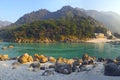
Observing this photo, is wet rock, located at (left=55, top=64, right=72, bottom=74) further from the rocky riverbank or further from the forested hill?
the forested hill

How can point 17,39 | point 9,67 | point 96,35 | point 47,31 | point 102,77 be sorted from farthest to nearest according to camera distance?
point 96,35, point 47,31, point 17,39, point 9,67, point 102,77

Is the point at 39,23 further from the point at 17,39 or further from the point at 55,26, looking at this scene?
the point at 17,39

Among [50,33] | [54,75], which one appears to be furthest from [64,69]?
[50,33]

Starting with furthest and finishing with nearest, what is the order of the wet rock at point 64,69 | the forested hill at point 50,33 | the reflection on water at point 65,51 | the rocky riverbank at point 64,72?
the forested hill at point 50,33, the reflection on water at point 65,51, the wet rock at point 64,69, the rocky riverbank at point 64,72

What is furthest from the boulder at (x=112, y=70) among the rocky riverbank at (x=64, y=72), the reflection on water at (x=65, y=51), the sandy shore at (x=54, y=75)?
the reflection on water at (x=65, y=51)

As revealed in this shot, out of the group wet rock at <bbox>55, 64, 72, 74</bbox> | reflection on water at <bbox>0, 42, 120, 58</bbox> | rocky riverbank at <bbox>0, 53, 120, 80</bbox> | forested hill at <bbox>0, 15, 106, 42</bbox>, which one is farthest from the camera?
forested hill at <bbox>0, 15, 106, 42</bbox>

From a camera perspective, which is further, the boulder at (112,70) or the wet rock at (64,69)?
the wet rock at (64,69)

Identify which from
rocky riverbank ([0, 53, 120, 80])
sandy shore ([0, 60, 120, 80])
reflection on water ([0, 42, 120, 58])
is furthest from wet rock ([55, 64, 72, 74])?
reflection on water ([0, 42, 120, 58])

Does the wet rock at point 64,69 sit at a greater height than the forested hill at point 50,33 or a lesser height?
lesser

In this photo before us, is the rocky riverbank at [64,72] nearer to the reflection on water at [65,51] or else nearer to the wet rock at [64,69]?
the wet rock at [64,69]

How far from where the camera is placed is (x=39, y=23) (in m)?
191

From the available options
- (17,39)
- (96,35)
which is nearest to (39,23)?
(17,39)

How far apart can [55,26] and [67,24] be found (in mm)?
8313

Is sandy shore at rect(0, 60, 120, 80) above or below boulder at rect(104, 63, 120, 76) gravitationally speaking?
below
